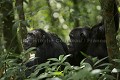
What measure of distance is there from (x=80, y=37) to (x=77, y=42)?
0.36ft

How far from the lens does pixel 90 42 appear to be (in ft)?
16.4

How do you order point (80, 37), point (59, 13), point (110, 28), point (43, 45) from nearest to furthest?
point (110, 28) → point (43, 45) → point (80, 37) → point (59, 13)

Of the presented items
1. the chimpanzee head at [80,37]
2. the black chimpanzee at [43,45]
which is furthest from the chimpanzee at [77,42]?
the black chimpanzee at [43,45]

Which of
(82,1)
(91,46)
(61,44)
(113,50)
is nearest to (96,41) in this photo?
(91,46)

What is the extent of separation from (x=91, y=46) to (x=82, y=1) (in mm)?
3462

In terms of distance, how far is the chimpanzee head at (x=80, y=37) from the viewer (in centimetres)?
504

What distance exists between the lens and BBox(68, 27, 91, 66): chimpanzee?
→ 5.06 metres

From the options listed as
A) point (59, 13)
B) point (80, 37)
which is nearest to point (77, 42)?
point (80, 37)

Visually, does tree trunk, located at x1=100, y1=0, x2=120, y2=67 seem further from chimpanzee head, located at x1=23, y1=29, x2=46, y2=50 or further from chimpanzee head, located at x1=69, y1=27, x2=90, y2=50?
chimpanzee head, located at x1=69, y1=27, x2=90, y2=50

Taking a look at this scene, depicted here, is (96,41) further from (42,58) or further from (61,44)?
(42,58)

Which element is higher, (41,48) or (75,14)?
(75,14)

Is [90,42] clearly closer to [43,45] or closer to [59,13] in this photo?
[43,45]

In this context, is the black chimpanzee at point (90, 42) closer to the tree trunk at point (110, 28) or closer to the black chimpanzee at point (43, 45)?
the black chimpanzee at point (43, 45)

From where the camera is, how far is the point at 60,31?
9.42 meters
